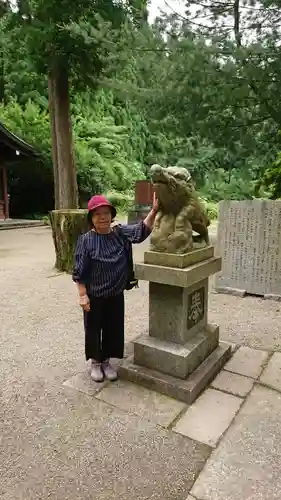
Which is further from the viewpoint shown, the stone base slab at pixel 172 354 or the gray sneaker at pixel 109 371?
the gray sneaker at pixel 109 371

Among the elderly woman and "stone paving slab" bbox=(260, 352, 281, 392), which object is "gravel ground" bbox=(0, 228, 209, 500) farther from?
"stone paving slab" bbox=(260, 352, 281, 392)

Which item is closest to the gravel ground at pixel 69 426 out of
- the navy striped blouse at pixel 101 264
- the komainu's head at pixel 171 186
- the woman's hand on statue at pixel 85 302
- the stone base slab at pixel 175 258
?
the woman's hand on statue at pixel 85 302

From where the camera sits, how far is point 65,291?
15.8 ft

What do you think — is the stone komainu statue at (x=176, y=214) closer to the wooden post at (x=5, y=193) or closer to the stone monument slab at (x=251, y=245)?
the stone monument slab at (x=251, y=245)

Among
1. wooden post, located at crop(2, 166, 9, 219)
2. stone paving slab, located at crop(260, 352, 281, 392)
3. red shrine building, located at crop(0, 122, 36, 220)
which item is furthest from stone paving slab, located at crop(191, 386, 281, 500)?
wooden post, located at crop(2, 166, 9, 219)

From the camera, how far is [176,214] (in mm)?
2344

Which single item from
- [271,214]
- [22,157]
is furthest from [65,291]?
[22,157]

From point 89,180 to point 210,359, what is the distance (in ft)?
47.0

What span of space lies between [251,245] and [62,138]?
6.63 metres

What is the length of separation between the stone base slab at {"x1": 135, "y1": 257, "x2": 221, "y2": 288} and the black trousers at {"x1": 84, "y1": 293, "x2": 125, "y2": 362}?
0.85 ft

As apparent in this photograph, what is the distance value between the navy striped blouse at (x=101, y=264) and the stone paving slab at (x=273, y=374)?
125 cm

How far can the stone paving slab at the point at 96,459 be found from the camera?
1584 mm

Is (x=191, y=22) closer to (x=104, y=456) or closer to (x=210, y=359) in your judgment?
(x=210, y=359)

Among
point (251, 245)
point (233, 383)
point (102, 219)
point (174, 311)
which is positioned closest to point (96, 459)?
point (174, 311)
